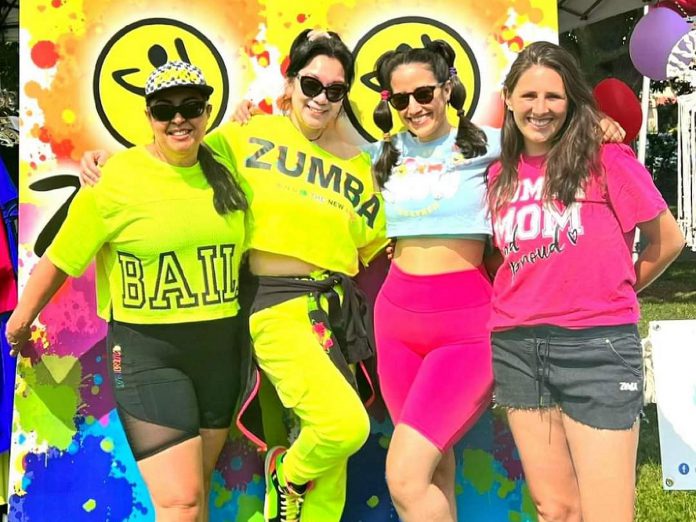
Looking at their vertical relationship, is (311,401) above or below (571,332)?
below

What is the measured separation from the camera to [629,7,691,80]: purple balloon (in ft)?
19.7

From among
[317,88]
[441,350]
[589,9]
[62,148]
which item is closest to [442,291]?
[441,350]

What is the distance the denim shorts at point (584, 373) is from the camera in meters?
2.49

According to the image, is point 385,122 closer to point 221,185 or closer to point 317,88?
point 317,88

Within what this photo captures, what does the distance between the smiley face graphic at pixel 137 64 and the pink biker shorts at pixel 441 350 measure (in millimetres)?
1368

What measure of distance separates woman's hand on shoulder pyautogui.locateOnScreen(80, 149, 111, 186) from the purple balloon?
4.73m

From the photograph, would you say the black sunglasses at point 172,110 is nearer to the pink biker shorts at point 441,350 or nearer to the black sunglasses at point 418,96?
the black sunglasses at point 418,96

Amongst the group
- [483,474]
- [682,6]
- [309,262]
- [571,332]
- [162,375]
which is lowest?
[483,474]

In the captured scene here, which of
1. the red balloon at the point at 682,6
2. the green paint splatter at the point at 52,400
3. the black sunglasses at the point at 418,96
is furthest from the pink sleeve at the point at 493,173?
the red balloon at the point at 682,6

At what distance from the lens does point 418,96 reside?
2.90m

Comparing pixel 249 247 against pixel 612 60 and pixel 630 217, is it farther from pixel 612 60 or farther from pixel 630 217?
pixel 612 60

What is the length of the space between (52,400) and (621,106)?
2752mm

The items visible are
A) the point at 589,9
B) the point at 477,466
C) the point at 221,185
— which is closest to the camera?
the point at 221,185

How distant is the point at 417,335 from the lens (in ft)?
9.63
